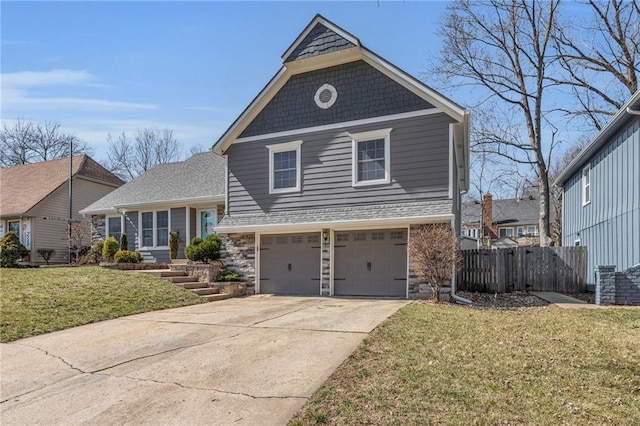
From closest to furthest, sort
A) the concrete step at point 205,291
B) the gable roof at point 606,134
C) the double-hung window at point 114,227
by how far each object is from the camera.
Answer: the gable roof at point 606,134, the concrete step at point 205,291, the double-hung window at point 114,227

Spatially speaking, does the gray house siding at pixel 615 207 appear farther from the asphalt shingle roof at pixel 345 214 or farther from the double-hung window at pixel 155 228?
the double-hung window at pixel 155 228

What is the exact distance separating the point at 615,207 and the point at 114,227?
62.3 ft

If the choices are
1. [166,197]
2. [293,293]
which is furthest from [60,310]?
[166,197]

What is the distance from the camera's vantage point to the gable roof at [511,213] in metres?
44.2

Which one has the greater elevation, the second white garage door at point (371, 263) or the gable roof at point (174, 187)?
the gable roof at point (174, 187)

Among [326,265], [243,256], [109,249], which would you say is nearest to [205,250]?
[243,256]

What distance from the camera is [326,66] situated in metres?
12.3

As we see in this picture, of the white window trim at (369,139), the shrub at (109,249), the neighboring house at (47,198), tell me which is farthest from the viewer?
the neighboring house at (47,198)

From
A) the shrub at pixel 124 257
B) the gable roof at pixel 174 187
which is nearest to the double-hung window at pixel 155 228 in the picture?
the gable roof at pixel 174 187

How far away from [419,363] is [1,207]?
992 inches

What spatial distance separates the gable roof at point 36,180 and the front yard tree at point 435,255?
20.5 metres

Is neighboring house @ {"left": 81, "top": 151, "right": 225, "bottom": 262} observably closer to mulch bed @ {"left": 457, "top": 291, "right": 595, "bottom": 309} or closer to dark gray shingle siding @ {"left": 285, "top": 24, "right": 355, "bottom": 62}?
dark gray shingle siding @ {"left": 285, "top": 24, "right": 355, "bottom": 62}

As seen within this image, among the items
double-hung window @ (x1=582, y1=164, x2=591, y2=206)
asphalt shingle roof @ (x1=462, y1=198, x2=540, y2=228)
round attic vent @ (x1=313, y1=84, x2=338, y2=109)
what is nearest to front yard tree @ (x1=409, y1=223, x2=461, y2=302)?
round attic vent @ (x1=313, y1=84, x2=338, y2=109)

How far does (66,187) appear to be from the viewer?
74.4 feet
